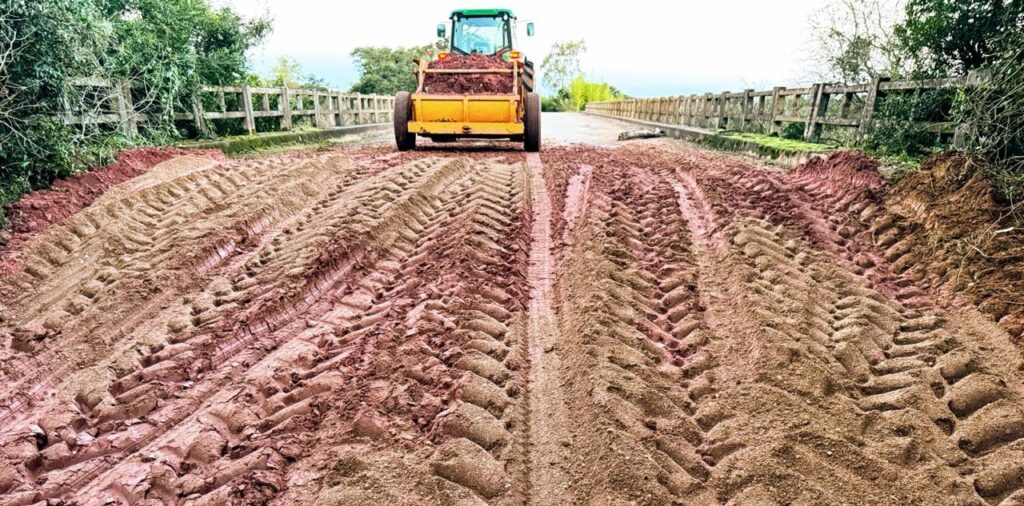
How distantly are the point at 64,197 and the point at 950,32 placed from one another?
998 cm

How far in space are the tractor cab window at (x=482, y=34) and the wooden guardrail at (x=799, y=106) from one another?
212 inches

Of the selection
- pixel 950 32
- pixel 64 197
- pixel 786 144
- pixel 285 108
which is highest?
pixel 950 32

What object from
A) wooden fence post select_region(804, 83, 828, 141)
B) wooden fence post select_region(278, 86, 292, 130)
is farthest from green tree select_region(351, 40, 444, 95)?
wooden fence post select_region(804, 83, 828, 141)

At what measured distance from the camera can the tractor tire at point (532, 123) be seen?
8.77 m

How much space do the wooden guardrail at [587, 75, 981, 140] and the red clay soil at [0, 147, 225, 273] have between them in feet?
28.6

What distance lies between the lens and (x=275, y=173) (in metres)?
6.22

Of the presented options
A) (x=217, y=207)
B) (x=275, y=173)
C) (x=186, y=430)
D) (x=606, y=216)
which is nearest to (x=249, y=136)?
(x=275, y=173)

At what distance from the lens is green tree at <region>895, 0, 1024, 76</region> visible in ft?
20.7

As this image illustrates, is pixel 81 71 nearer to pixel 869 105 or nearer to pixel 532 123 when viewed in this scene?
pixel 532 123

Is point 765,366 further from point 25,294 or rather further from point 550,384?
point 25,294

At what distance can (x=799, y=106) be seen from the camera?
32.8ft

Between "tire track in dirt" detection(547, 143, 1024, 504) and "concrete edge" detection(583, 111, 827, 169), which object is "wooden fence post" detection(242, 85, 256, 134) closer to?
"tire track in dirt" detection(547, 143, 1024, 504)

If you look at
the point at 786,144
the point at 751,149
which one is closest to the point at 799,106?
the point at 751,149

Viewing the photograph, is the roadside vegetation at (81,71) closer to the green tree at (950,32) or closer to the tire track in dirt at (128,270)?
the tire track in dirt at (128,270)
